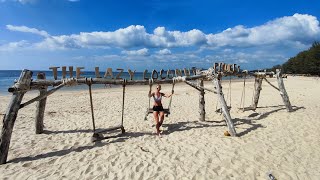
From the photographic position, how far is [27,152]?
744cm

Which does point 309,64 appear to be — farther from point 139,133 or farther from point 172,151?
point 172,151

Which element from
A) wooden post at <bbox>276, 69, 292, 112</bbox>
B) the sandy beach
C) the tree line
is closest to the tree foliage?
the tree line

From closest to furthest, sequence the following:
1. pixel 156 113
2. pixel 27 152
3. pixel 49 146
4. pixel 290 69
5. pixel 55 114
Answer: pixel 27 152 < pixel 49 146 < pixel 156 113 < pixel 55 114 < pixel 290 69

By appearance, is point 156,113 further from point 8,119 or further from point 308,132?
point 308,132

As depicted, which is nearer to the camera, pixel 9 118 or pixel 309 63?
pixel 9 118

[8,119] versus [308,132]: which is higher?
[8,119]

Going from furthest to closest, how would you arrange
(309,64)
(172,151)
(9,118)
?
(309,64)
(172,151)
(9,118)

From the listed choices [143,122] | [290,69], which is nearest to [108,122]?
[143,122]

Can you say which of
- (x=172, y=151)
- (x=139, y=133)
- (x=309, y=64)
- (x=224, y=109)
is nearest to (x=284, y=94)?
(x=224, y=109)

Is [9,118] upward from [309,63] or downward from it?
downward

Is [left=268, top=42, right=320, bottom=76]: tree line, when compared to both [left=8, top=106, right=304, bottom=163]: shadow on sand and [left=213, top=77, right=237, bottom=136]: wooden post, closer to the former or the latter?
[left=8, top=106, right=304, bottom=163]: shadow on sand

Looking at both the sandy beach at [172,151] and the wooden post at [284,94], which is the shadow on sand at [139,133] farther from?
the wooden post at [284,94]

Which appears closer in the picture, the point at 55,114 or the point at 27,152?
the point at 27,152

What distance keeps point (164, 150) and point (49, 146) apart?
3.53 m
